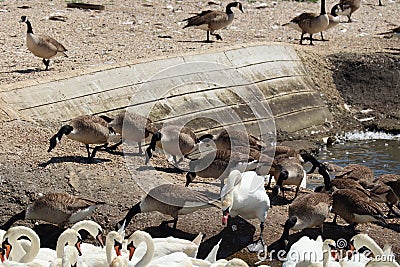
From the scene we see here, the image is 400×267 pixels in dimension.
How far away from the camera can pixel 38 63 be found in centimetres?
1571

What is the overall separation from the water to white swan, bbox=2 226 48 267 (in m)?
7.11

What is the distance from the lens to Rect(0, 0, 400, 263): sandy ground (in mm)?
10492

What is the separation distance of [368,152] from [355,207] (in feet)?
19.6

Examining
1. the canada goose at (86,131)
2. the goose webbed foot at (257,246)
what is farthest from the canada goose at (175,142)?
the goose webbed foot at (257,246)

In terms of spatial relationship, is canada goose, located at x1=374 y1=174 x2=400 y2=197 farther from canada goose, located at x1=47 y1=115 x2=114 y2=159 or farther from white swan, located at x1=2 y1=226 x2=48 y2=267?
white swan, located at x1=2 y1=226 x2=48 y2=267

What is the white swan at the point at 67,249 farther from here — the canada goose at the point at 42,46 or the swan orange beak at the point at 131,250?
the canada goose at the point at 42,46

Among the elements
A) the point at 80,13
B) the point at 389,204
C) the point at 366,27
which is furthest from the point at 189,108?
the point at 366,27

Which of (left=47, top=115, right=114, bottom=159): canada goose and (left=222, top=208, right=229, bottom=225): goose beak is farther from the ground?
(left=47, top=115, right=114, bottom=159): canada goose

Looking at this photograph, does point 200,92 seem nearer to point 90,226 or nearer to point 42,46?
point 42,46

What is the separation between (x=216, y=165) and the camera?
11258 millimetres

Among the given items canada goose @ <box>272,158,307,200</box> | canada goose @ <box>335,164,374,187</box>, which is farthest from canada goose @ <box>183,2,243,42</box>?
canada goose @ <box>272,158,307,200</box>

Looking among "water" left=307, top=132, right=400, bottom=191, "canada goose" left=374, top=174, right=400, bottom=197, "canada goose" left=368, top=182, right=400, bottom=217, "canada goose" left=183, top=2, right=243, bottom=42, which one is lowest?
"water" left=307, top=132, right=400, bottom=191

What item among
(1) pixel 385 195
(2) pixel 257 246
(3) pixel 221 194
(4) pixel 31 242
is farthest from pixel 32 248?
(1) pixel 385 195

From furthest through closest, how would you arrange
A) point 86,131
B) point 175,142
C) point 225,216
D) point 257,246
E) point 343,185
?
point 175,142, point 86,131, point 343,185, point 257,246, point 225,216
